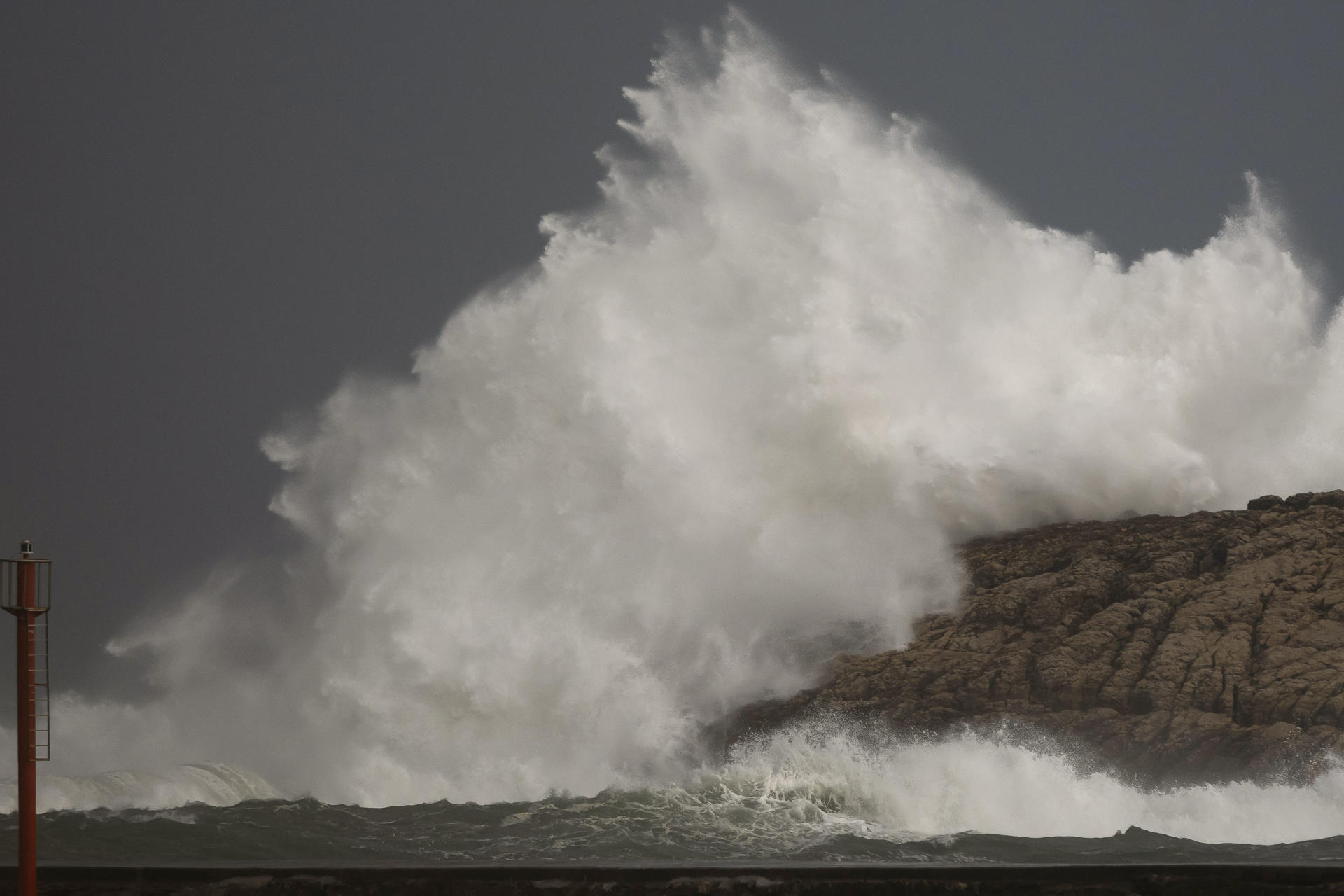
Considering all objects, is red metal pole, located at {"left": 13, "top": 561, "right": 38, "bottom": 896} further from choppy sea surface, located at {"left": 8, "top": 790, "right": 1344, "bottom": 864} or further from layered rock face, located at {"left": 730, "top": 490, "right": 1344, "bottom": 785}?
layered rock face, located at {"left": 730, "top": 490, "right": 1344, "bottom": 785}

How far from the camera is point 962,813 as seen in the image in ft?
57.5

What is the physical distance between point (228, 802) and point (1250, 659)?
16.4m

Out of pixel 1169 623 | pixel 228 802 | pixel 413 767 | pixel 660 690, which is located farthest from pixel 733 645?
pixel 228 802

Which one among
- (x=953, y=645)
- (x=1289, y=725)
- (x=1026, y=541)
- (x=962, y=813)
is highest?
(x=1026, y=541)

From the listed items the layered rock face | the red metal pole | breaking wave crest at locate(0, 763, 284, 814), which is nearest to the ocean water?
breaking wave crest at locate(0, 763, 284, 814)

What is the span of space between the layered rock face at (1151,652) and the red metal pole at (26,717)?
1522cm

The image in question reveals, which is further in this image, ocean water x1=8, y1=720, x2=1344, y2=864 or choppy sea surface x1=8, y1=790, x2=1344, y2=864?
ocean water x1=8, y1=720, x2=1344, y2=864

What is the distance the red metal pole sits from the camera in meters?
6.87

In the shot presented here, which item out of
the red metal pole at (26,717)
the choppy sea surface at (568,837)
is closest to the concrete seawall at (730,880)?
the choppy sea surface at (568,837)

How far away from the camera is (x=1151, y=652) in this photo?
1973cm

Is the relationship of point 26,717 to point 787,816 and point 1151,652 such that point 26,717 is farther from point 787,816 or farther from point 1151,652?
point 1151,652

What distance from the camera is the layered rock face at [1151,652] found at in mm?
17891

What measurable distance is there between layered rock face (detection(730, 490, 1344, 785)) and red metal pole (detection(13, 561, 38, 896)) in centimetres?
1522

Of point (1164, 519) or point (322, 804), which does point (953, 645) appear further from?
point (322, 804)
